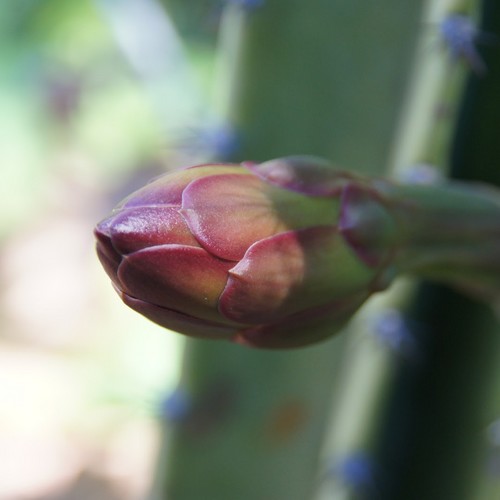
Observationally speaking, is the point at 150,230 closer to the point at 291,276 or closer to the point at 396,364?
the point at 291,276

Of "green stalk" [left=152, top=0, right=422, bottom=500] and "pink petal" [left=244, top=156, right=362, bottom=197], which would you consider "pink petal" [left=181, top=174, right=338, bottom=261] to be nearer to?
"pink petal" [left=244, top=156, right=362, bottom=197]

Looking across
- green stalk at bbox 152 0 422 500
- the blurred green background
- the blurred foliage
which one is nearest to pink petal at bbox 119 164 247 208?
green stalk at bbox 152 0 422 500

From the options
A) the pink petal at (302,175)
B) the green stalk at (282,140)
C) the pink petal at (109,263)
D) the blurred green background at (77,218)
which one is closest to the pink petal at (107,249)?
the pink petal at (109,263)

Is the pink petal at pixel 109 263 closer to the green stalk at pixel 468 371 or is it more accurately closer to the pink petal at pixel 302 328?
the pink petal at pixel 302 328

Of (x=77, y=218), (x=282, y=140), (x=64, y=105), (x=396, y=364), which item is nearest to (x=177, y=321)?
(x=282, y=140)

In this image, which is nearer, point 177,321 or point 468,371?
point 177,321

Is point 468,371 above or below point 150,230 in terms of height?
below

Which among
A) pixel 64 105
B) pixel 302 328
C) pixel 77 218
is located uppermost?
pixel 302 328
